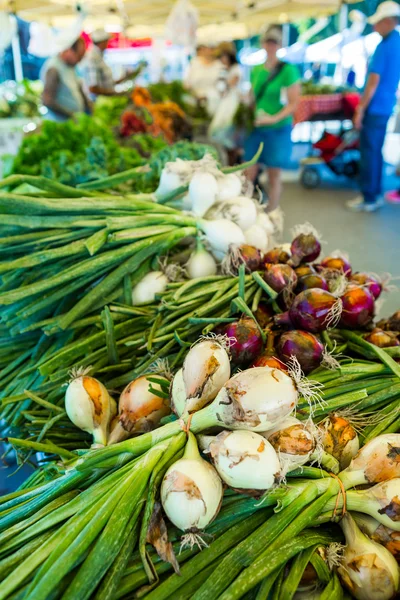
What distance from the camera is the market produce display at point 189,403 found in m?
0.84

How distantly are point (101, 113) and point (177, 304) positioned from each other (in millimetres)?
3863

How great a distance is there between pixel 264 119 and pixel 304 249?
12.7 ft

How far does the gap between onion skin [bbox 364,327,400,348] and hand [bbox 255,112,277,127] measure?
13.1 ft

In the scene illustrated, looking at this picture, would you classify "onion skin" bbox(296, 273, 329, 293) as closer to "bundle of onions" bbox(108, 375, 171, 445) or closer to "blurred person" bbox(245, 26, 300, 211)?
"bundle of onions" bbox(108, 375, 171, 445)

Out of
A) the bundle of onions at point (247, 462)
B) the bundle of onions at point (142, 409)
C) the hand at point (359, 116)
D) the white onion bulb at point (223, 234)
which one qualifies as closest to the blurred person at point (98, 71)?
the hand at point (359, 116)

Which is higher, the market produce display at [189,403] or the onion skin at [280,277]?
the onion skin at [280,277]

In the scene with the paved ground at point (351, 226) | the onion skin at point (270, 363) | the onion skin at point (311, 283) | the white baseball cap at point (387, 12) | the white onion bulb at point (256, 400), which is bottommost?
the paved ground at point (351, 226)

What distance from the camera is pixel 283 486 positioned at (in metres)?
0.92

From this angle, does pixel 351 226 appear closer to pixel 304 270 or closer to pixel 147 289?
pixel 304 270

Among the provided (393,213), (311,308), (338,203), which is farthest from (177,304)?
(338,203)

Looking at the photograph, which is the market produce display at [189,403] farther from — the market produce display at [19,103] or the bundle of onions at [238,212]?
the market produce display at [19,103]

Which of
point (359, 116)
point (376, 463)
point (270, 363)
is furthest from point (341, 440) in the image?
point (359, 116)

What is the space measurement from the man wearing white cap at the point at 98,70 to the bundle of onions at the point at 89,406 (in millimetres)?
5127

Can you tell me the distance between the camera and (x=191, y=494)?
835mm
